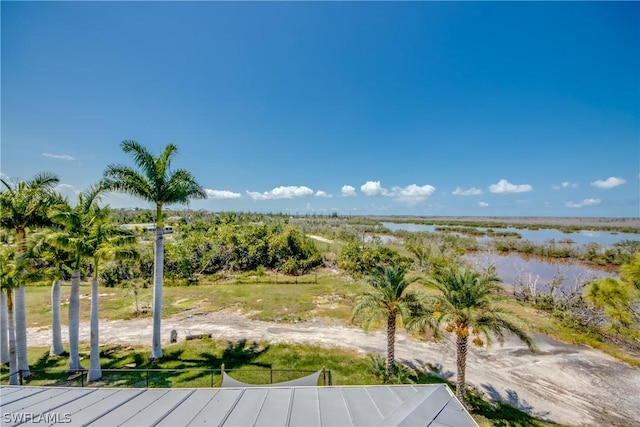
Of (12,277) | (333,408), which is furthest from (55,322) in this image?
(333,408)

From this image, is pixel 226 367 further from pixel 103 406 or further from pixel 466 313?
pixel 466 313

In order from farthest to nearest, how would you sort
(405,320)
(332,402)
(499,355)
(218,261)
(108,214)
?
1. (218,261)
2. (499,355)
3. (108,214)
4. (405,320)
5. (332,402)

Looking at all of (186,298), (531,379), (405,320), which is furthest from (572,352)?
(186,298)

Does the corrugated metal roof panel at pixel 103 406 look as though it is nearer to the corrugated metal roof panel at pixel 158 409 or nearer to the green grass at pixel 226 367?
the corrugated metal roof panel at pixel 158 409

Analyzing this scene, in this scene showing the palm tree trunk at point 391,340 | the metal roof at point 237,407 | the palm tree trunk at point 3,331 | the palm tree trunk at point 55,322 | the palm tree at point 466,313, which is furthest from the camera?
the palm tree trunk at point 55,322

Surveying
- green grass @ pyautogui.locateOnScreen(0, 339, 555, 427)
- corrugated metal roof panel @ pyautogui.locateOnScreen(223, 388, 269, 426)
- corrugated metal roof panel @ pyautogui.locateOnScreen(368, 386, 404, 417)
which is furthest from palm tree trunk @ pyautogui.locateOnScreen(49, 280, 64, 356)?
corrugated metal roof panel @ pyautogui.locateOnScreen(368, 386, 404, 417)

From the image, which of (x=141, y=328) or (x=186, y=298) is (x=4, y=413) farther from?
(x=186, y=298)

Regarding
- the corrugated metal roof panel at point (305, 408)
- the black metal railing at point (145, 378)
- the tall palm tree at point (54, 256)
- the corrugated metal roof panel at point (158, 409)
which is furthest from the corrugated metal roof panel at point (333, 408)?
the tall palm tree at point (54, 256)
